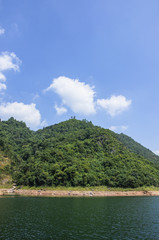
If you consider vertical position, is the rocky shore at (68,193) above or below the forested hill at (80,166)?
below

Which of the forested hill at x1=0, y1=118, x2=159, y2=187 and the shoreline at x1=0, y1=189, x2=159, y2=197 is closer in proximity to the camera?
the shoreline at x1=0, y1=189, x2=159, y2=197

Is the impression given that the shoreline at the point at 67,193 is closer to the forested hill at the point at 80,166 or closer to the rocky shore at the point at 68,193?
the rocky shore at the point at 68,193

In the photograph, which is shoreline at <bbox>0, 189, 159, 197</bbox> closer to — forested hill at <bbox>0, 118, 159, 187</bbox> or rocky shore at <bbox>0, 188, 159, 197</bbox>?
rocky shore at <bbox>0, 188, 159, 197</bbox>

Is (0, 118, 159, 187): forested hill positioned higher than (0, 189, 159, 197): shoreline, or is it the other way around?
(0, 118, 159, 187): forested hill

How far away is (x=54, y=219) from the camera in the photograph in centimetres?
3594

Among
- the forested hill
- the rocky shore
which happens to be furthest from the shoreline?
the forested hill

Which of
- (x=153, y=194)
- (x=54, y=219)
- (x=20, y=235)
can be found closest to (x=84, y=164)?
(x=153, y=194)

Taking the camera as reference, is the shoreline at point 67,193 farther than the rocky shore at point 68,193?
No

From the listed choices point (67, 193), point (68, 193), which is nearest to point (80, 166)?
point (68, 193)

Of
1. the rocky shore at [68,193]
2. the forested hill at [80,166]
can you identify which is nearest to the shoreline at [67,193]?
the rocky shore at [68,193]

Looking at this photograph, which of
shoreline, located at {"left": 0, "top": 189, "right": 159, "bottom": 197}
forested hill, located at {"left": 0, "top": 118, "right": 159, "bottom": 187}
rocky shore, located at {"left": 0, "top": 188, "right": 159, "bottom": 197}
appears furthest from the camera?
forested hill, located at {"left": 0, "top": 118, "right": 159, "bottom": 187}

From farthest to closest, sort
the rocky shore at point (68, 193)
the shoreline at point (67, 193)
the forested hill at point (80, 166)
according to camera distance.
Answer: the forested hill at point (80, 166), the rocky shore at point (68, 193), the shoreline at point (67, 193)

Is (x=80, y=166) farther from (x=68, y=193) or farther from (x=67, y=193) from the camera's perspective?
(x=67, y=193)

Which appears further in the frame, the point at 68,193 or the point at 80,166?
the point at 80,166
